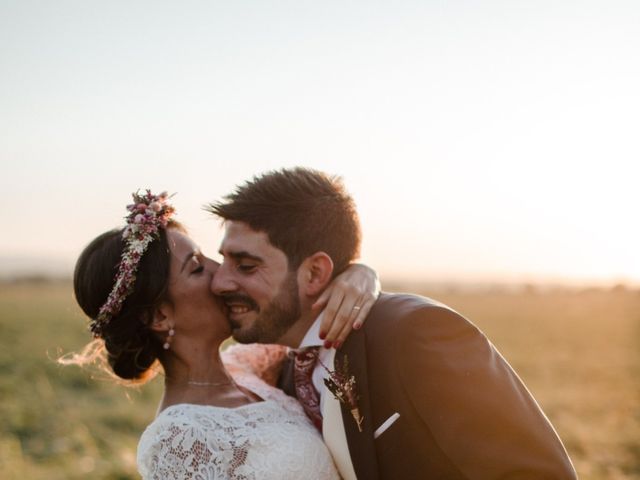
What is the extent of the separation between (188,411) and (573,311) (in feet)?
176

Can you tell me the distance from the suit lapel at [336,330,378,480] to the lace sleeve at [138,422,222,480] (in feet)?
2.39

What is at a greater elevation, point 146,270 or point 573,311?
point 146,270

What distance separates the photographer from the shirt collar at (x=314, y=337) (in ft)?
13.8

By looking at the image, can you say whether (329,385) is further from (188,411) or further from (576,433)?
(576,433)

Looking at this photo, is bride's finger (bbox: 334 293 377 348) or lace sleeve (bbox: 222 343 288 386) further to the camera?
lace sleeve (bbox: 222 343 288 386)

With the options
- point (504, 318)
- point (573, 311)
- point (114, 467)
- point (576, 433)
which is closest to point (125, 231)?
point (114, 467)

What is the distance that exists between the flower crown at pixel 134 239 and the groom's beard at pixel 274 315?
24.0 inches

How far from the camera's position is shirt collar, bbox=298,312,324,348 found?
4.20 meters

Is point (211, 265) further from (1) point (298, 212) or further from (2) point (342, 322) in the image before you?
(2) point (342, 322)

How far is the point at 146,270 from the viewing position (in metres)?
4.48

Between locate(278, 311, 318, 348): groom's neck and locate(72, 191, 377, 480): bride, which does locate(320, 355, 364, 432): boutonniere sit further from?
locate(278, 311, 318, 348): groom's neck

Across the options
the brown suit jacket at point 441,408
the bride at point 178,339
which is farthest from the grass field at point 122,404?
the brown suit jacket at point 441,408

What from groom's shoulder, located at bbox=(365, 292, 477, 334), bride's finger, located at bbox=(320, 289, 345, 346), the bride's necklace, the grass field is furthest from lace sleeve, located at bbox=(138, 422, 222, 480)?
the grass field

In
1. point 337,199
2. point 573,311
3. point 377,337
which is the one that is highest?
point 337,199
